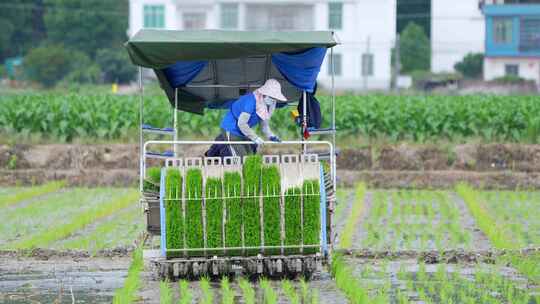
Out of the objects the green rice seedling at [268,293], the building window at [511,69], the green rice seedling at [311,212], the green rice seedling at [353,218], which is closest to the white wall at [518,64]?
the building window at [511,69]

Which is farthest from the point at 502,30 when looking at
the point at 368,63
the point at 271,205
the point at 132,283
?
the point at 132,283

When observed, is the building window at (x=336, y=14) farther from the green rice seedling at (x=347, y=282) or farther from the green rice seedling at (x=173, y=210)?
the green rice seedling at (x=173, y=210)

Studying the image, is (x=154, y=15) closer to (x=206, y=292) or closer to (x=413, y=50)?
(x=413, y=50)

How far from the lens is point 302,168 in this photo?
469 inches

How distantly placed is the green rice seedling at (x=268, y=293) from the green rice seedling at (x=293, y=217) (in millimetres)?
444

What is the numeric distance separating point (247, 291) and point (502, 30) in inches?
2339

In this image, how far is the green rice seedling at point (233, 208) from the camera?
11820 millimetres

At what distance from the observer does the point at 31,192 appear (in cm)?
2219

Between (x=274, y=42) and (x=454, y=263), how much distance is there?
339 cm

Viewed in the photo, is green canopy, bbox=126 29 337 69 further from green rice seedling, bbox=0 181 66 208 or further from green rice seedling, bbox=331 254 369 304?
green rice seedling, bbox=0 181 66 208

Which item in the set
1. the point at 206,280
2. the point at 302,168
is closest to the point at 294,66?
the point at 302,168

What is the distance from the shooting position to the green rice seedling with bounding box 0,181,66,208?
68.2 ft

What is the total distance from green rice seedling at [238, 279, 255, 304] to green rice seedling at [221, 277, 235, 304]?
0.11 meters

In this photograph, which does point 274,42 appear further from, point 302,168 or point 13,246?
point 13,246
